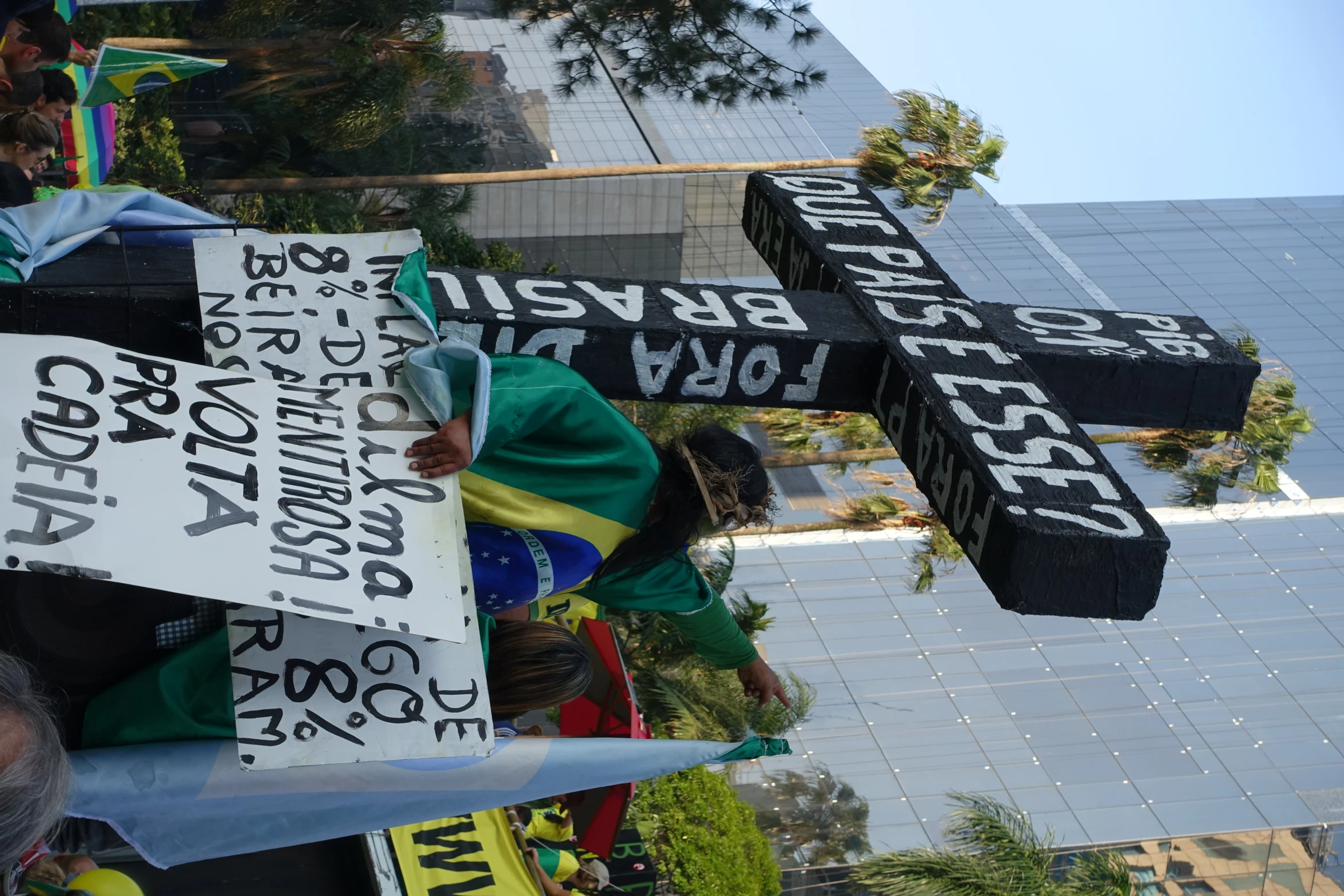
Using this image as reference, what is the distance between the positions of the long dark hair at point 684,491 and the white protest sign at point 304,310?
0.87 m

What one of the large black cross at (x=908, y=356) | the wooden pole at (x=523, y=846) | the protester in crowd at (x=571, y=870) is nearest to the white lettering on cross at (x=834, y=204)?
the large black cross at (x=908, y=356)

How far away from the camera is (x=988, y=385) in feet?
→ 12.3

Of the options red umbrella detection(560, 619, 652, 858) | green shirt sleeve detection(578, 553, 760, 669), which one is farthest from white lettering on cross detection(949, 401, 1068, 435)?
red umbrella detection(560, 619, 652, 858)

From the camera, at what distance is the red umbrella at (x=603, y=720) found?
22.3 feet

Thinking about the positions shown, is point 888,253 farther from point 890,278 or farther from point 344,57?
point 344,57

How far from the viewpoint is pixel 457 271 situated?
3680mm

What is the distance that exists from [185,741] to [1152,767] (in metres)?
14.1

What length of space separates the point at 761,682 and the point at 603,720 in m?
3.04

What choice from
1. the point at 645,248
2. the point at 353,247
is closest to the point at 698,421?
the point at 645,248

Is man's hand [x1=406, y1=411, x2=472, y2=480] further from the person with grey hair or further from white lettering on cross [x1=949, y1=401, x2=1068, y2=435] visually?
white lettering on cross [x1=949, y1=401, x2=1068, y2=435]

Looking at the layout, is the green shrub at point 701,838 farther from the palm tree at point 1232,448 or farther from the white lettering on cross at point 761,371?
the white lettering on cross at point 761,371

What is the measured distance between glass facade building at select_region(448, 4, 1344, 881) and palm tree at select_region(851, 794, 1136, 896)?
351 cm

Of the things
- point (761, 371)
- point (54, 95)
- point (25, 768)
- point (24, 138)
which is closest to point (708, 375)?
point (761, 371)

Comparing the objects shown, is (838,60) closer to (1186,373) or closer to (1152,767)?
(1152,767)
